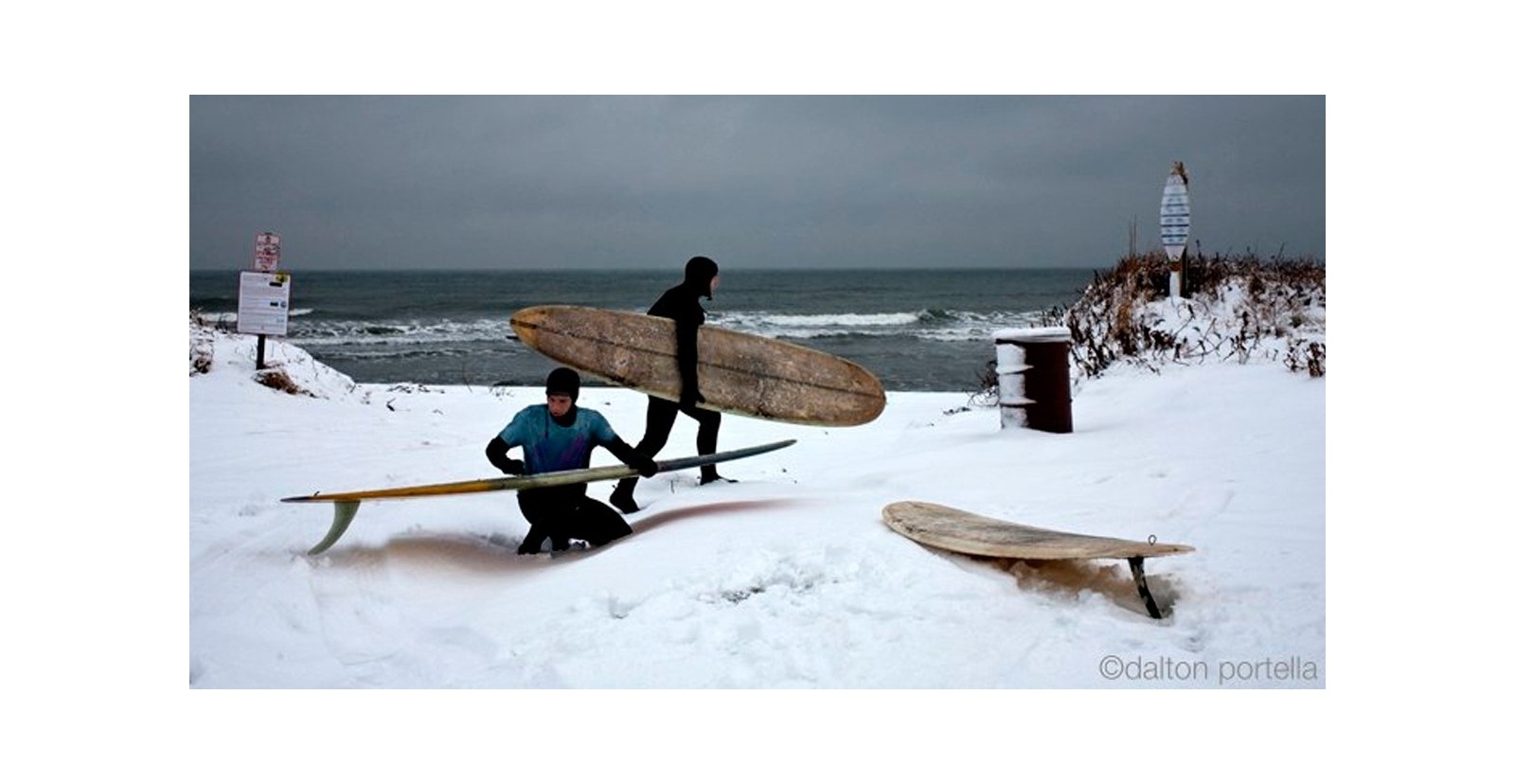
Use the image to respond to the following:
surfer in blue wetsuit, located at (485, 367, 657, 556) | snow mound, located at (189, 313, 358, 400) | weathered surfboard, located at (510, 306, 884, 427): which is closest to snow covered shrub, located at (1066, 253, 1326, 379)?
weathered surfboard, located at (510, 306, 884, 427)

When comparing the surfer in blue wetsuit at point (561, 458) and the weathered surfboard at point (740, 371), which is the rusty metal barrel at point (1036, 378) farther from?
the surfer in blue wetsuit at point (561, 458)

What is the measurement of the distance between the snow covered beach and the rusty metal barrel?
419mm

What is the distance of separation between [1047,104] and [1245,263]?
1889 mm

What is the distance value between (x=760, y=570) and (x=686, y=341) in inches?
48.1

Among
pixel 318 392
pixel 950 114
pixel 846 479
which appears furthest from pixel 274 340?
pixel 950 114

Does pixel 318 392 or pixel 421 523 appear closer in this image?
pixel 421 523

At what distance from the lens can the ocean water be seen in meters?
5.00

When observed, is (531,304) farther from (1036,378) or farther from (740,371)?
(1036,378)

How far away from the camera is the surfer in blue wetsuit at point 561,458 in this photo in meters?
4.46

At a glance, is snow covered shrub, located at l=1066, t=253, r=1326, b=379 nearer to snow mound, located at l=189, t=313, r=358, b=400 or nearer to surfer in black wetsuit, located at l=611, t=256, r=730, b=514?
surfer in black wetsuit, located at l=611, t=256, r=730, b=514

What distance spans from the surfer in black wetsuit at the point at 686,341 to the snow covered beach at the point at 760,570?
18 centimetres

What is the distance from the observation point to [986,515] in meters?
4.44

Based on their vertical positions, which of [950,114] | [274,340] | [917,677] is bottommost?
[917,677]
